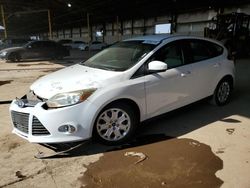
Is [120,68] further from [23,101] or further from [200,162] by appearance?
[200,162]

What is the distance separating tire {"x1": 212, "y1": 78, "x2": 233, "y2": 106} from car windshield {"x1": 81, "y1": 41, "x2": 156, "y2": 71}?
76.5 inches

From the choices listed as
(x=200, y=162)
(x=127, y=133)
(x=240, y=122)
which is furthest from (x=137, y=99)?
(x=240, y=122)

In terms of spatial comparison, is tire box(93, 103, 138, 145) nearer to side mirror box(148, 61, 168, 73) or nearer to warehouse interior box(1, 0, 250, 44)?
side mirror box(148, 61, 168, 73)

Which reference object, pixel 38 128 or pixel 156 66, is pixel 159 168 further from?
pixel 38 128

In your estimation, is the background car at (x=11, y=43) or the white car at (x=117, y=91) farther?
the background car at (x=11, y=43)

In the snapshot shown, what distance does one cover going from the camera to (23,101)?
145 inches

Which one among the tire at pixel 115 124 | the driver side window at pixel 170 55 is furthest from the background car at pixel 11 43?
the tire at pixel 115 124

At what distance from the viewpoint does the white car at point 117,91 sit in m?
3.44

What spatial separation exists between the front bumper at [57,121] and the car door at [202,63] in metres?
2.12

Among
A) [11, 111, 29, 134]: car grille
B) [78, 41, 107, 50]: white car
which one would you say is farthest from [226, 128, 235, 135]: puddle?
[78, 41, 107, 50]: white car

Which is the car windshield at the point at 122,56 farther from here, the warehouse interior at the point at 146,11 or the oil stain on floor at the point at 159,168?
the warehouse interior at the point at 146,11

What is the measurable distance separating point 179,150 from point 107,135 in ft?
3.36

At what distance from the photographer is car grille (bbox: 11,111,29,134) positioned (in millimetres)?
3563

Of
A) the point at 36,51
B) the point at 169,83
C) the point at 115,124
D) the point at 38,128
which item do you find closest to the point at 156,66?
the point at 169,83
